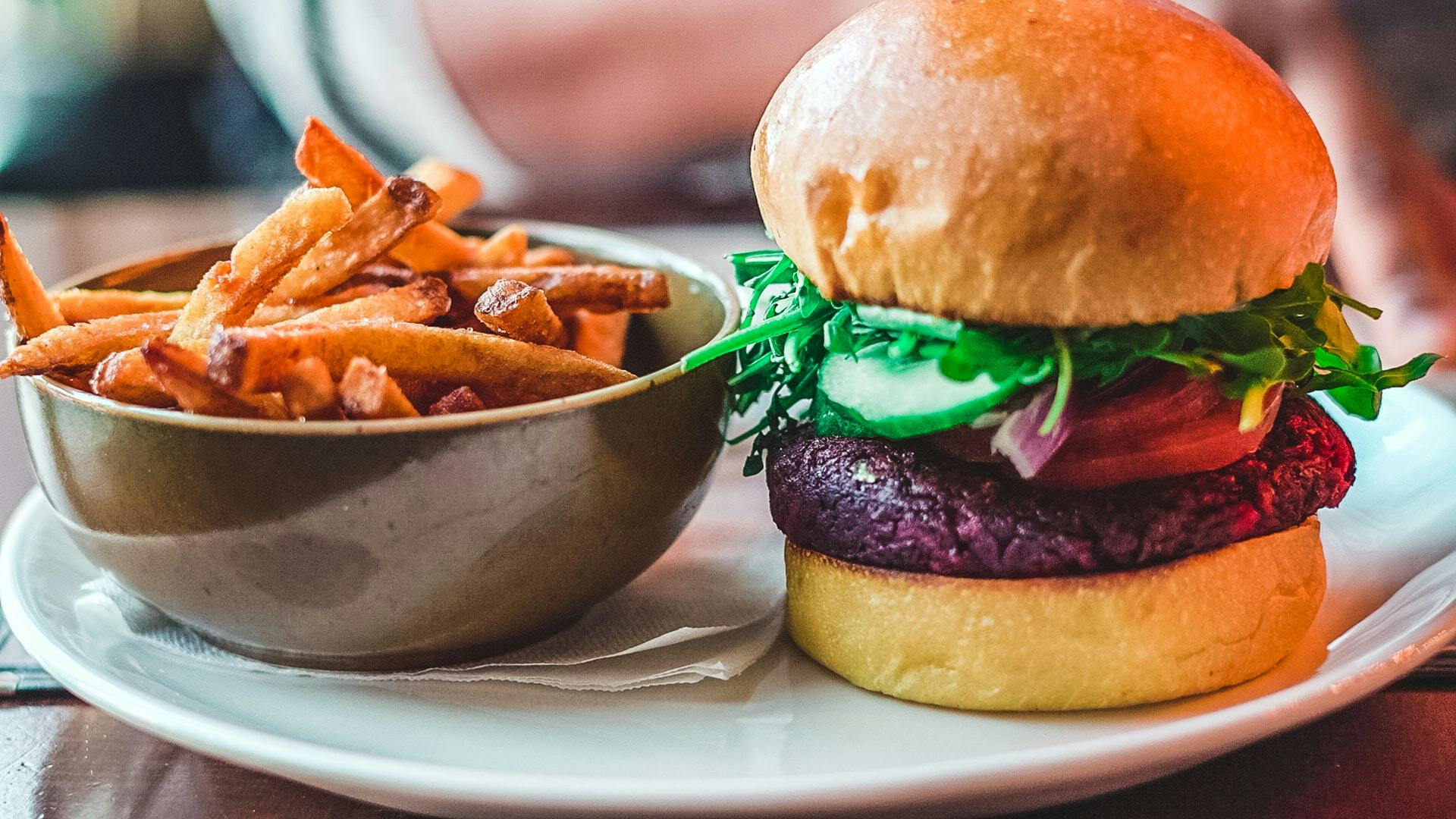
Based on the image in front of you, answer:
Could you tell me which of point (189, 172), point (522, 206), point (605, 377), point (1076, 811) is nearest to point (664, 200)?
point (522, 206)

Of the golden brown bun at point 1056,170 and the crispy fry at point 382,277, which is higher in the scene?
the golden brown bun at point 1056,170

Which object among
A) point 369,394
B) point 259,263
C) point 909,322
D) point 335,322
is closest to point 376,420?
point 369,394

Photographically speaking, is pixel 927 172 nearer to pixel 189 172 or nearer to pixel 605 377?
pixel 605 377

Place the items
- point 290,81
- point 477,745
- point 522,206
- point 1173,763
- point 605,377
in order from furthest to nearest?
point 522,206 → point 290,81 → point 605,377 → point 477,745 → point 1173,763

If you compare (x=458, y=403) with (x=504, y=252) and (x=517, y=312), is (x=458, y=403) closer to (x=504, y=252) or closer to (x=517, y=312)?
(x=517, y=312)

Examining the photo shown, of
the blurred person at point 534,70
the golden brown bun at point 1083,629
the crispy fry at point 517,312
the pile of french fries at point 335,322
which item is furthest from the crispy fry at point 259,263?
the blurred person at point 534,70

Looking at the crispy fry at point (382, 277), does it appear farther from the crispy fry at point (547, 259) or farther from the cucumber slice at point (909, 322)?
the cucumber slice at point (909, 322)

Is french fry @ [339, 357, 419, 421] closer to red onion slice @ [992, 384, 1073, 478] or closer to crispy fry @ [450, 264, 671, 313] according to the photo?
crispy fry @ [450, 264, 671, 313]

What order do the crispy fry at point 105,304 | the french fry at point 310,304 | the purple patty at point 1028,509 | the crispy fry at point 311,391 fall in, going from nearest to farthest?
the crispy fry at point 311,391 → the purple patty at point 1028,509 → the french fry at point 310,304 → the crispy fry at point 105,304
